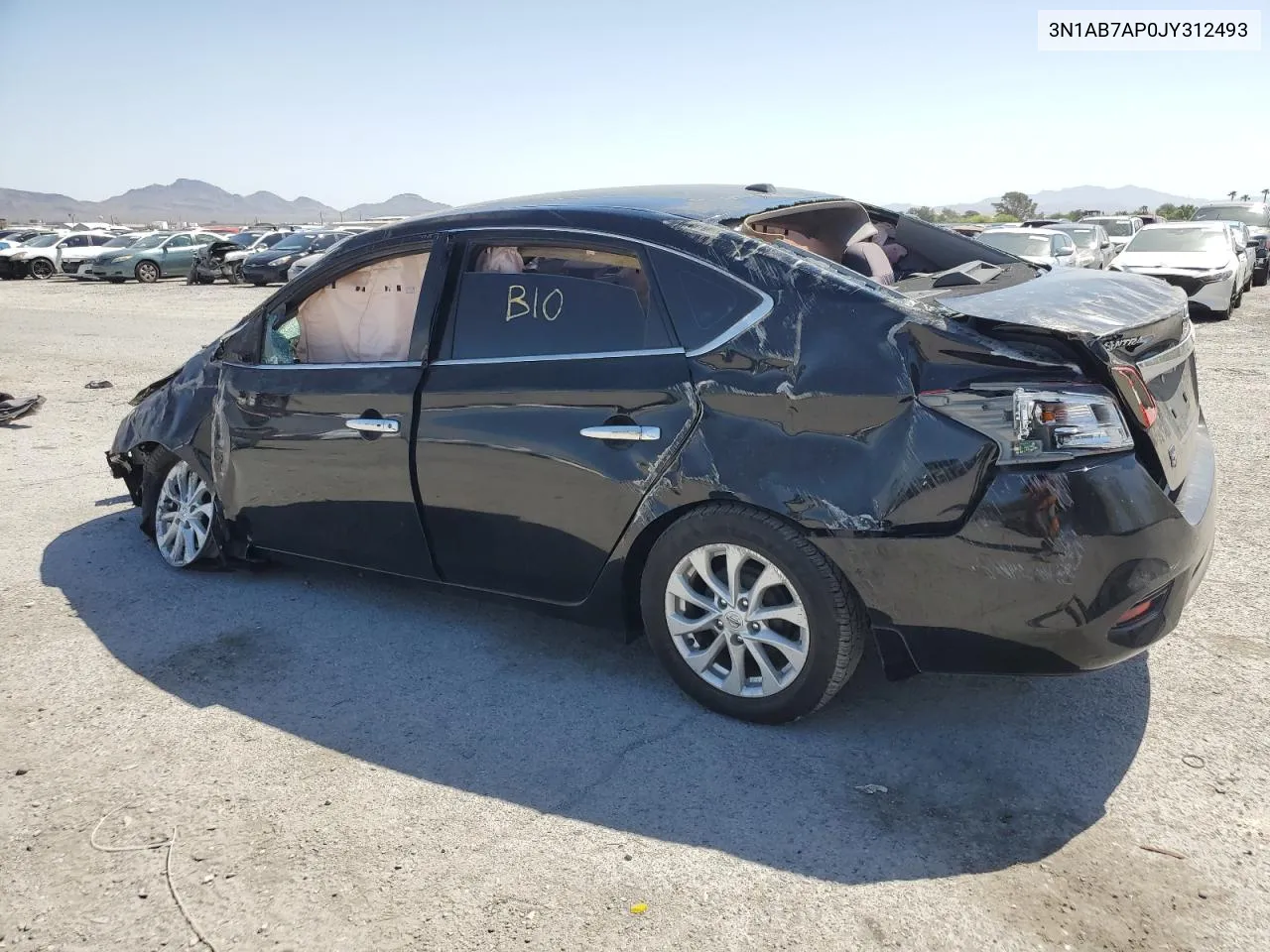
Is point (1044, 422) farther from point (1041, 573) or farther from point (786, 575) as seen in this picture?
point (786, 575)

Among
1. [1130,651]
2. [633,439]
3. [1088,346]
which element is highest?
[1088,346]

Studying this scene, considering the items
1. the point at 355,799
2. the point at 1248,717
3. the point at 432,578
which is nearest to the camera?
the point at 355,799

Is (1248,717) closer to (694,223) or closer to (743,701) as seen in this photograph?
(743,701)

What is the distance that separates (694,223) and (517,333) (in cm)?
77

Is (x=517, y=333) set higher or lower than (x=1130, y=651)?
higher

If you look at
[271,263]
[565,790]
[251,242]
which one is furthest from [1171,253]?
[251,242]

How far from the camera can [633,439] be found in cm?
355

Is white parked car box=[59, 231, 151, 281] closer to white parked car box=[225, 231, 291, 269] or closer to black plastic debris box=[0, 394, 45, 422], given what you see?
white parked car box=[225, 231, 291, 269]

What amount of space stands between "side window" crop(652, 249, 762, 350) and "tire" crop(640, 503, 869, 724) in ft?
1.93

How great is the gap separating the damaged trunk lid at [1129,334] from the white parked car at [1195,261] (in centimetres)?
1305

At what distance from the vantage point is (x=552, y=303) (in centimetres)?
384

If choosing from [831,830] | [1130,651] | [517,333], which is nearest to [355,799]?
[831,830]

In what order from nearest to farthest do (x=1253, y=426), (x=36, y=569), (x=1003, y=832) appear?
(x=1003, y=832), (x=36, y=569), (x=1253, y=426)

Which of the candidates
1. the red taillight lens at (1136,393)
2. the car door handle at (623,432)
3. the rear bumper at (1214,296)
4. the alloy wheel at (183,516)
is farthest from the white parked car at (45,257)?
the red taillight lens at (1136,393)
